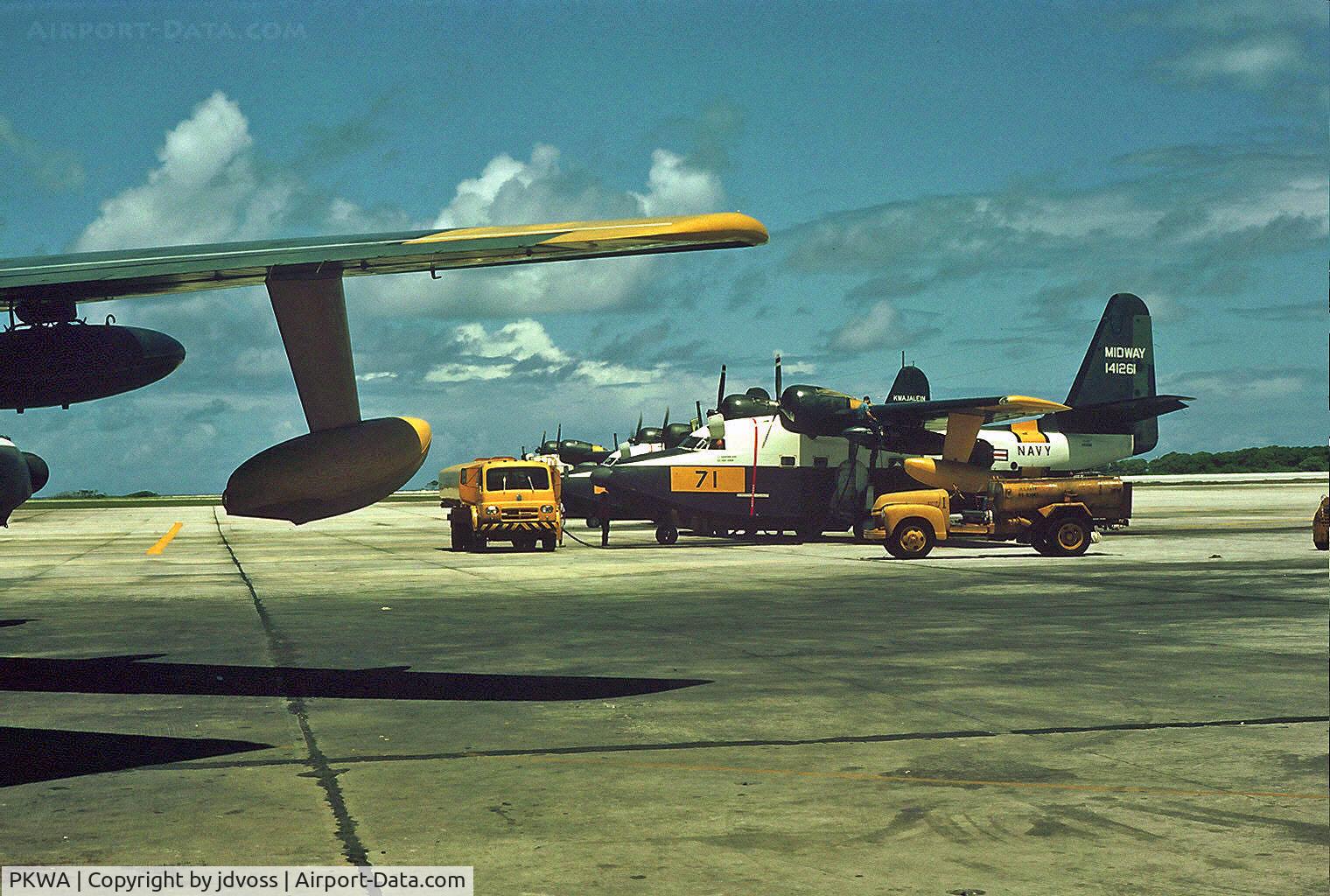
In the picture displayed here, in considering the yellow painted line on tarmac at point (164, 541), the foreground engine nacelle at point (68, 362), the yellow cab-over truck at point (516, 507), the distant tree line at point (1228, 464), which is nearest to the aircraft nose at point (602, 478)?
the yellow cab-over truck at point (516, 507)

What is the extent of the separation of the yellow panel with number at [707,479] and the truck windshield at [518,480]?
3.76 meters

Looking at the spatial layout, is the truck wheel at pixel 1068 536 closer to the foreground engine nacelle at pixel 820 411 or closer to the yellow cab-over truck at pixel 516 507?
the foreground engine nacelle at pixel 820 411

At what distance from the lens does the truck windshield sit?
33.7 m

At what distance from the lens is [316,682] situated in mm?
12664

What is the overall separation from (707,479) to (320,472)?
85.4 ft

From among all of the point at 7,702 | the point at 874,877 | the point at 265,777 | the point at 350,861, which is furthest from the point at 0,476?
the point at 874,877

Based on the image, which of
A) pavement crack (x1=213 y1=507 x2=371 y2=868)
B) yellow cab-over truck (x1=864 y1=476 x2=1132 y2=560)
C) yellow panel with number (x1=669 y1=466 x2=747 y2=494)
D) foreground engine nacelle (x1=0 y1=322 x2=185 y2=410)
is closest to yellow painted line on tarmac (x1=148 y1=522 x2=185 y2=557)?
yellow panel with number (x1=669 y1=466 x2=747 y2=494)

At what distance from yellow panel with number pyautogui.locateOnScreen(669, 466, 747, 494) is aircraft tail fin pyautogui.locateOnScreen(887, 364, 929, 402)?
11.0 meters

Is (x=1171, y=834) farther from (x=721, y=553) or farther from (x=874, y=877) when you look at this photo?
(x=721, y=553)

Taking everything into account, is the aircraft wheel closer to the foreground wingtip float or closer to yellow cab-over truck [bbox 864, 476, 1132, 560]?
yellow cab-over truck [bbox 864, 476, 1132, 560]

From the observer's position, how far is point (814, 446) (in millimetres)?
36062

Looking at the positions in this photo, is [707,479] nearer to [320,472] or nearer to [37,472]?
[37,472]

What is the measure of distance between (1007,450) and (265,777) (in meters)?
33.9

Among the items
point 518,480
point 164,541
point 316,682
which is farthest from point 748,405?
point 316,682
